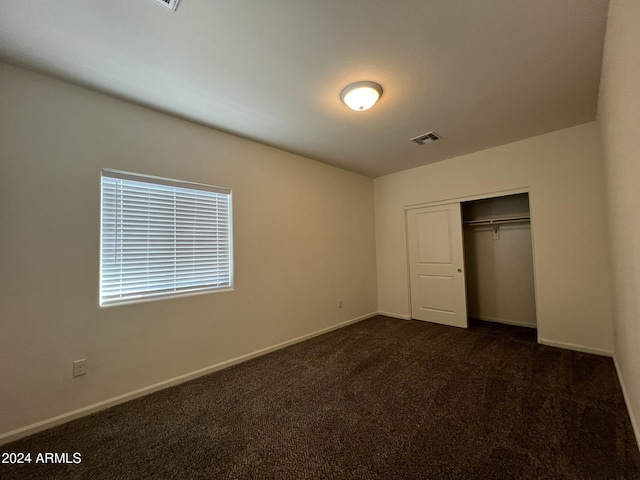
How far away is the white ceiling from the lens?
1.50 meters

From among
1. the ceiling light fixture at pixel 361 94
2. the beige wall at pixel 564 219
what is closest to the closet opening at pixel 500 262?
the beige wall at pixel 564 219

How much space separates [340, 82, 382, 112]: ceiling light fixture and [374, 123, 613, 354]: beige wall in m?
2.34

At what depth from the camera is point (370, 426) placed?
1.80 metres

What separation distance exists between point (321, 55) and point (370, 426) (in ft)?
8.69

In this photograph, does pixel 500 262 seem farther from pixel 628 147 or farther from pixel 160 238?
pixel 160 238

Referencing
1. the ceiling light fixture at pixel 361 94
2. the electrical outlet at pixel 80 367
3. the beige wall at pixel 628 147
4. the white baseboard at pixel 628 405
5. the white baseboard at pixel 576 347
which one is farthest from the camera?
the white baseboard at pixel 576 347

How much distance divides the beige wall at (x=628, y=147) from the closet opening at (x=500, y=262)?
2.18 meters

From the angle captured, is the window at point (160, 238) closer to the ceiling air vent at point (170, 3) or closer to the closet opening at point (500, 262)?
the ceiling air vent at point (170, 3)

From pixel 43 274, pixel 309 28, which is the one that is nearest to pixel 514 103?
pixel 309 28

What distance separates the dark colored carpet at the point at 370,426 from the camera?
1.46 m

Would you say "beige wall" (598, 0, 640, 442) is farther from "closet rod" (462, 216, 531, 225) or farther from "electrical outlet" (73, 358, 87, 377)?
"electrical outlet" (73, 358, 87, 377)

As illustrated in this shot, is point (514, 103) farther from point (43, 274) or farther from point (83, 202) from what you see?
point (43, 274)

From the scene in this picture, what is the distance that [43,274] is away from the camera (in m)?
1.87

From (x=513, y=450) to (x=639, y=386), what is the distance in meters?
0.83
